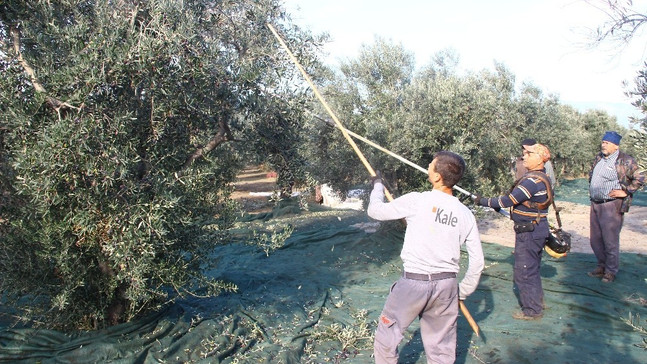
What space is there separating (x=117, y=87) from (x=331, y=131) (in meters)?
5.78

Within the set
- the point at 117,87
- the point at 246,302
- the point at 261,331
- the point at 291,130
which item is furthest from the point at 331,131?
the point at 117,87

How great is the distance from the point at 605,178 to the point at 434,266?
4.59 metres

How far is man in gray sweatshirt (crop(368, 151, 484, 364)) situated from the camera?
3.82m

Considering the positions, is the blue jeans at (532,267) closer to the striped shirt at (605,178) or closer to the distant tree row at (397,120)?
the striped shirt at (605,178)

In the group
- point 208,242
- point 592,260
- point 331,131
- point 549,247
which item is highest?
point 331,131

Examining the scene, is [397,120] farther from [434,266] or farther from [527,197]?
[434,266]

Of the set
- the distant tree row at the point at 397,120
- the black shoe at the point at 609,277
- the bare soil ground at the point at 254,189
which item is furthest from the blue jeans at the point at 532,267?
the bare soil ground at the point at 254,189

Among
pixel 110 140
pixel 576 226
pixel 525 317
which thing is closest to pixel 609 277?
pixel 525 317

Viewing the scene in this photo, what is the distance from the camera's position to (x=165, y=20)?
179 inches

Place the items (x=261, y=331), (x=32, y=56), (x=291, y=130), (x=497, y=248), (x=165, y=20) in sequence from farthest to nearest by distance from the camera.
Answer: (x=497, y=248)
(x=291, y=130)
(x=261, y=331)
(x=165, y=20)
(x=32, y=56)

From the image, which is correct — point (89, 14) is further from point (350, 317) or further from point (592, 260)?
point (592, 260)

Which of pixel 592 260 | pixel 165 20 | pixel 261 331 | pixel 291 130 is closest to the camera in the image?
pixel 165 20

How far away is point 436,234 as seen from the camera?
3.83 m

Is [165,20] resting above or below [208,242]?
above
